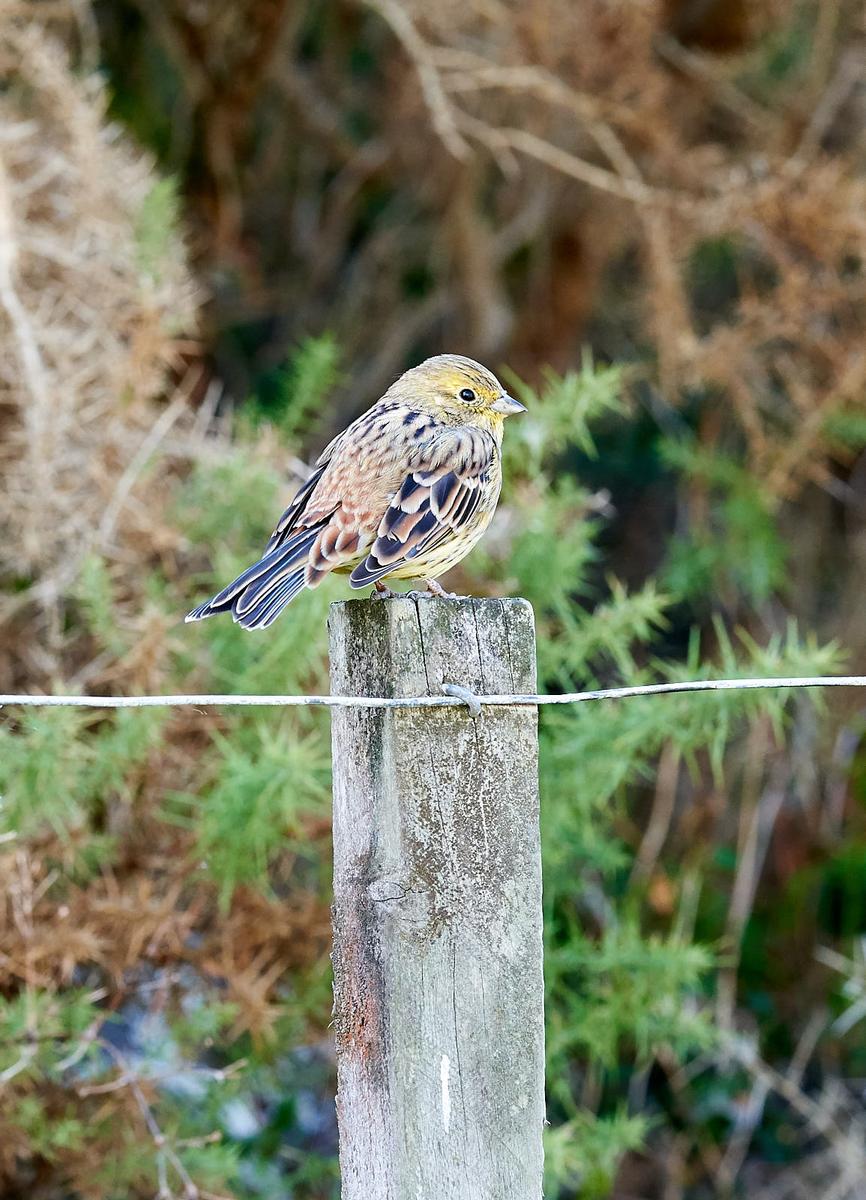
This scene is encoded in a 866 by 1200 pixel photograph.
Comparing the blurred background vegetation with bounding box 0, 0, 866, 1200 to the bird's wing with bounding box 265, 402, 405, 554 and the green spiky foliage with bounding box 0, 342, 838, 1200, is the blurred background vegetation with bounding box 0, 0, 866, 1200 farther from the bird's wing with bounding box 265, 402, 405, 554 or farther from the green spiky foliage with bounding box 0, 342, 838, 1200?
the bird's wing with bounding box 265, 402, 405, 554

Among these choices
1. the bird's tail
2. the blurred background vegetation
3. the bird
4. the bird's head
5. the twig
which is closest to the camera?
the bird's tail

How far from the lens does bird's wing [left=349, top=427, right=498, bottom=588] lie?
2805 millimetres

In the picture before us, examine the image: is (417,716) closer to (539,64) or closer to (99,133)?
(99,133)

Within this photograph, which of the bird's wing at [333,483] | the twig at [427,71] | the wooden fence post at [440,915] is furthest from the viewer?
the twig at [427,71]

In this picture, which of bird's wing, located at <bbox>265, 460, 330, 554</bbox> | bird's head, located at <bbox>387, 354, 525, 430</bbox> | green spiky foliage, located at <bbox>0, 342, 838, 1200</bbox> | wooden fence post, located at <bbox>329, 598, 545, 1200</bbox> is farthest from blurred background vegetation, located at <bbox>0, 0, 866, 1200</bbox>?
wooden fence post, located at <bbox>329, 598, 545, 1200</bbox>

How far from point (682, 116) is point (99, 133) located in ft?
9.18

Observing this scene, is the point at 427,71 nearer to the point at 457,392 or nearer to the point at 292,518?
the point at 457,392

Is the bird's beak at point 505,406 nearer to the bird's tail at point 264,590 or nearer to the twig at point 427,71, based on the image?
the bird's tail at point 264,590

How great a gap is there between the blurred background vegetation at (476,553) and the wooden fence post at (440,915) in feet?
3.59

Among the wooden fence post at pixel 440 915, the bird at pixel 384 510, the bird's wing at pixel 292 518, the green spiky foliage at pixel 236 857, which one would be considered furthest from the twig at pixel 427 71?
the wooden fence post at pixel 440 915

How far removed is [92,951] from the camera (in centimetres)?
340

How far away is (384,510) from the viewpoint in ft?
9.71

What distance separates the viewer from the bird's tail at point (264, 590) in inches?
102

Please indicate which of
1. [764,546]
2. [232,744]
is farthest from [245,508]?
[764,546]
